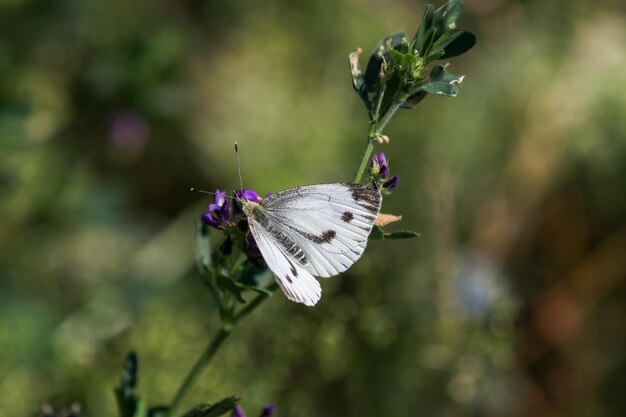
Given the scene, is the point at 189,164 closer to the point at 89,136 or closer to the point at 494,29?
the point at 89,136

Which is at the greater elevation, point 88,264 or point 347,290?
point 88,264

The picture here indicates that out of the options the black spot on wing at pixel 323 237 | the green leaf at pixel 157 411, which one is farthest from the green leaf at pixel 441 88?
the green leaf at pixel 157 411

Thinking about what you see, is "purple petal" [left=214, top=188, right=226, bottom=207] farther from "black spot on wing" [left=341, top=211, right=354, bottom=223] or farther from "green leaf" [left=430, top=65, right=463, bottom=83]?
"green leaf" [left=430, top=65, right=463, bottom=83]

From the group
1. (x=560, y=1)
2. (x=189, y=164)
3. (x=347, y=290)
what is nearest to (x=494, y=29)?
(x=560, y=1)

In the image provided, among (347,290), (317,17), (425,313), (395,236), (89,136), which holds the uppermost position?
(317,17)

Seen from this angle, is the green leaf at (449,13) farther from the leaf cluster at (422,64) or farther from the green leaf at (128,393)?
the green leaf at (128,393)

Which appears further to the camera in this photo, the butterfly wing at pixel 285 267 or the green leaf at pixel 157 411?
the green leaf at pixel 157 411
